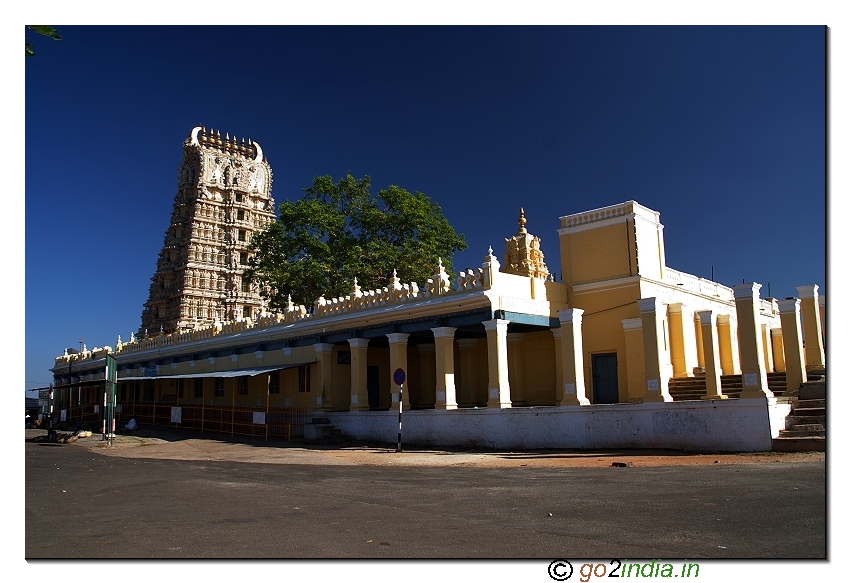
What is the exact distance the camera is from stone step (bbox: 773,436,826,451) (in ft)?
47.4

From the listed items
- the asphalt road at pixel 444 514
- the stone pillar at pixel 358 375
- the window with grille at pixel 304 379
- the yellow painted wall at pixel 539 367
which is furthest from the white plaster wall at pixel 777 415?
the window with grille at pixel 304 379

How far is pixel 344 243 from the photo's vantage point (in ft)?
124

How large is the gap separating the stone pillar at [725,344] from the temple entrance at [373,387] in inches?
500

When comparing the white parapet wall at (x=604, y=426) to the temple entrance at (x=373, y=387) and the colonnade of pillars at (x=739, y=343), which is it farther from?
the temple entrance at (x=373, y=387)

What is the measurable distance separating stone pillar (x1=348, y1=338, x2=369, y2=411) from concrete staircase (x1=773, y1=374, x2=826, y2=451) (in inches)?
532

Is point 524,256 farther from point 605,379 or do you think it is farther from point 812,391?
point 812,391

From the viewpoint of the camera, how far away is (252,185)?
2415 inches

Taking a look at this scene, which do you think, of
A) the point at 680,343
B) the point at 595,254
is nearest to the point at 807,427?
the point at 680,343

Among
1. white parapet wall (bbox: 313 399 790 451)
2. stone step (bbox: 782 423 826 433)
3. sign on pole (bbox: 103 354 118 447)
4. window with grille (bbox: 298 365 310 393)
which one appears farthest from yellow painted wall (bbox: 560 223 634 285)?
sign on pole (bbox: 103 354 118 447)

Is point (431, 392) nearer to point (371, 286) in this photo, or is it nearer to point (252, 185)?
point (371, 286)

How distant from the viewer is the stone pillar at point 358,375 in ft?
80.9

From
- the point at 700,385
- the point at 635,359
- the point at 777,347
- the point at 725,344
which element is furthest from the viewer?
the point at 777,347

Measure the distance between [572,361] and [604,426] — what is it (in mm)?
2110

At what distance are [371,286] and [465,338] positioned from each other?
12480mm
